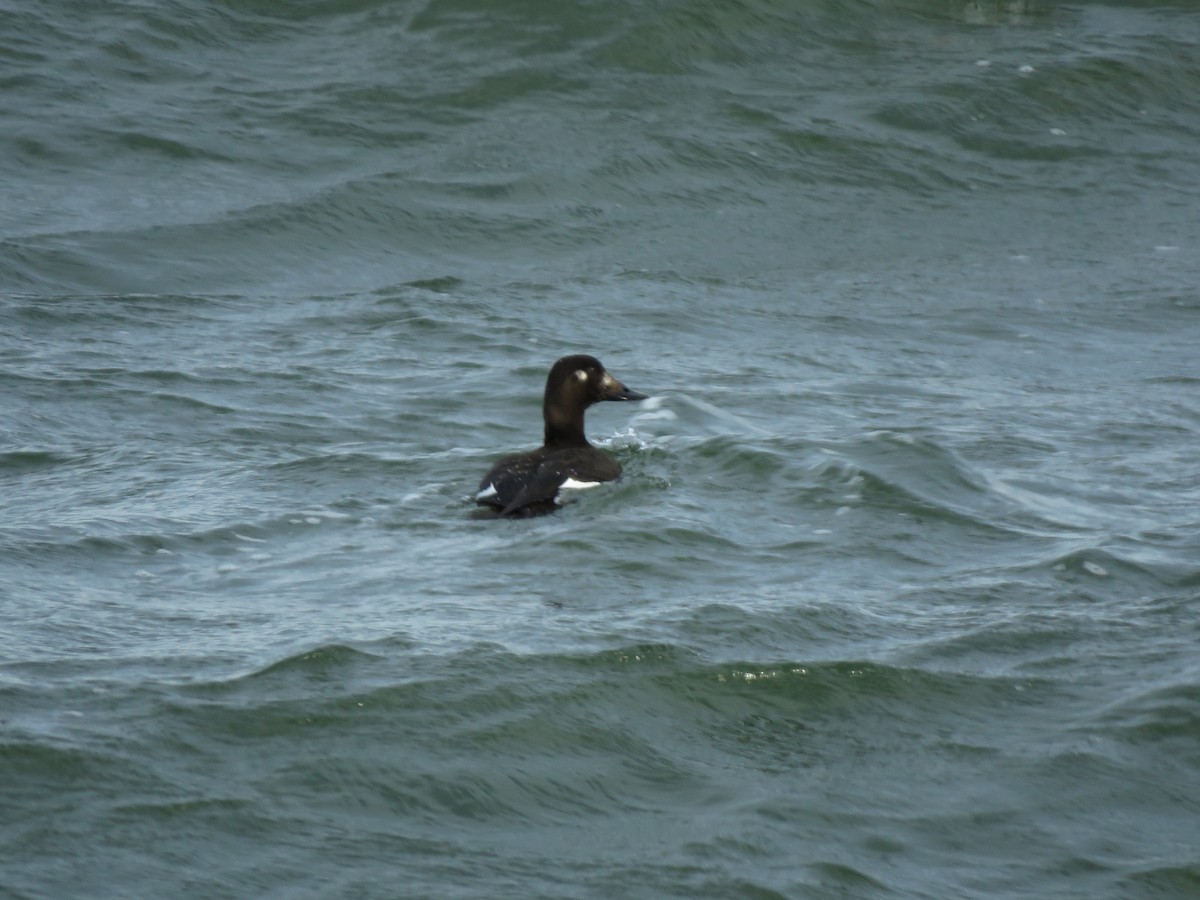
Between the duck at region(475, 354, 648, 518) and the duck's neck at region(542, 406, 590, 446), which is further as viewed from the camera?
the duck's neck at region(542, 406, 590, 446)

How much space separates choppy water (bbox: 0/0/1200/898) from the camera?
4602 mm

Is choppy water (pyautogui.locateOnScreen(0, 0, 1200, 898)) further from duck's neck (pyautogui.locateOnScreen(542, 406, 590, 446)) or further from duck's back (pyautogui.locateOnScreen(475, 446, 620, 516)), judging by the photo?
duck's neck (pyautogui.locateOnScreen(542, 406, 590, 446))

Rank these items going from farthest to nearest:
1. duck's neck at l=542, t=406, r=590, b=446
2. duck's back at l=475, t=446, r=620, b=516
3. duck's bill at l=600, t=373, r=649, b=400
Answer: duck's bill at l=600, t=373, r=649, b=400
duck's neck at l=542, t=406, r=590, b=446
duck's back at l=475, t=446, r=620, b=516

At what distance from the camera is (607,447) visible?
9070mm

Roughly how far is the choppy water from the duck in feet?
0.66

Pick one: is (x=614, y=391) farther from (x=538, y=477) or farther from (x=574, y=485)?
(x=538, y=477)

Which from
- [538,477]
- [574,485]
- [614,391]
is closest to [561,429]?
[614,391]

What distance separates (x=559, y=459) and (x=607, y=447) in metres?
1.09

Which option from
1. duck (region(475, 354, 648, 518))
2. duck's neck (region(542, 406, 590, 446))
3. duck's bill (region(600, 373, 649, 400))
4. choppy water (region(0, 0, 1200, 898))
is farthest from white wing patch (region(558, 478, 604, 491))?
duck's bill (region(600, 373, 649, 400))

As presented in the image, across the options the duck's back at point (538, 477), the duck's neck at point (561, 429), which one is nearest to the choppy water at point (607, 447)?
the duck's back at point (538, 477)

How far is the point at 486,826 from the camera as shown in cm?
455

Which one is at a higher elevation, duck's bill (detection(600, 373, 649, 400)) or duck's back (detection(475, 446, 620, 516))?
duck's bill (detection(600, 373, 649, 400))

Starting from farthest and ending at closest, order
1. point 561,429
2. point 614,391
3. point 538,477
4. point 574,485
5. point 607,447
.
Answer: point 607,447
point 614,391
point 561,429
point 574,485
point 538,477

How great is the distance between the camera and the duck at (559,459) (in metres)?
7.55
